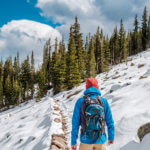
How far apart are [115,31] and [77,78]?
3203 centimetres

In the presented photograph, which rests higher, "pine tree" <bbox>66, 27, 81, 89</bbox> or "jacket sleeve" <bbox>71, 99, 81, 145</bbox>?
"pine tree" <bbox>66, 27, 81, 89</bbox>

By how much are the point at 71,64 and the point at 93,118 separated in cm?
2357

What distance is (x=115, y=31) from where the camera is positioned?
49.0 meters

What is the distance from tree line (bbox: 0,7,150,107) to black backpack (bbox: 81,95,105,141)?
23.0 metres

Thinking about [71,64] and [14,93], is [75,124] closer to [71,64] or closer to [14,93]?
[71,64]

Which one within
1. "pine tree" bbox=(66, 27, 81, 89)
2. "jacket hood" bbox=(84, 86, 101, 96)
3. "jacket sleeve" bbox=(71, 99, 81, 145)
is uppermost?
"pine tree" bbox=(66, 27, 81, 89)

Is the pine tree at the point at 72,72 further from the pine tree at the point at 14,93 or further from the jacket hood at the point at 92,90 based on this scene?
the pine tree at the point at 14,93

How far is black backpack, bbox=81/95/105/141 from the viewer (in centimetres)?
255

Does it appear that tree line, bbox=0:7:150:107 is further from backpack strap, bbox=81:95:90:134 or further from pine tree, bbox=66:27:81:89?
backpack strap, bbox=81:95:90:134

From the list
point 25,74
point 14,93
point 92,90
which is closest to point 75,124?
point 92,90

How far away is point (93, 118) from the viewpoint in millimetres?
2551

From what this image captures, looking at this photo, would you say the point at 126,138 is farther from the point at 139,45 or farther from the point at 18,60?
the point at 18,60

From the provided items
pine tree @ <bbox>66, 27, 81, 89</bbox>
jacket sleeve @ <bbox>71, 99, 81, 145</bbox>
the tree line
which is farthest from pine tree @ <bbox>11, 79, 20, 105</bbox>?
jacket sleeve @ <bbox>71, 99, 81, 145</bbox>

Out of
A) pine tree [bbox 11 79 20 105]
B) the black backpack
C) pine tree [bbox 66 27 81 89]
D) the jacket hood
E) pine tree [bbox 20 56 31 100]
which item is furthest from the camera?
pine tree [bbox 20 56 31 100]
